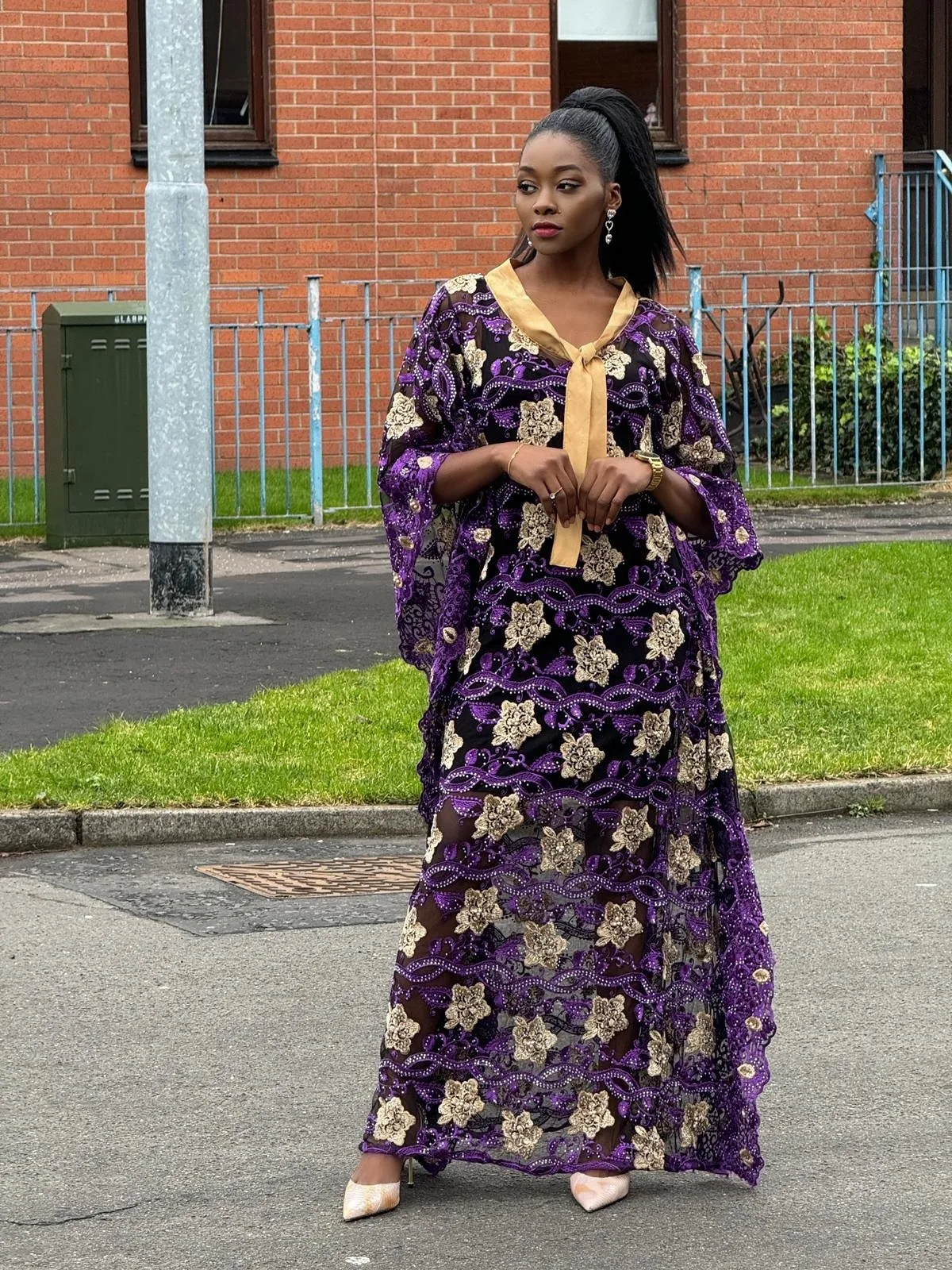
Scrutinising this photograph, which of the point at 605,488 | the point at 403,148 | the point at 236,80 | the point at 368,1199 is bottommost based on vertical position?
the point at 368,1199

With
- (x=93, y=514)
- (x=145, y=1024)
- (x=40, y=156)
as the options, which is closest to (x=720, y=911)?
(x=145, y=1024)

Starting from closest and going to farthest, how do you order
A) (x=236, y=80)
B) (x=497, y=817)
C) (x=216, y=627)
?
(x=497, y=817) → (x=216, y=627) → (x=236, y=80)

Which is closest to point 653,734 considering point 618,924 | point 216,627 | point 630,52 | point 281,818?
point 618,924

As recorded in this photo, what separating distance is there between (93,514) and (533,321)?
1009cm

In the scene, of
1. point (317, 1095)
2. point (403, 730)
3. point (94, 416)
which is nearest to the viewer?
point (317, 1095)

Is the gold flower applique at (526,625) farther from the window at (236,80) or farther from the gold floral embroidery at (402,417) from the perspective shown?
the window at (236,80)

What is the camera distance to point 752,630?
10391 mm

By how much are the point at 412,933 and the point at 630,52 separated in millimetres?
15573

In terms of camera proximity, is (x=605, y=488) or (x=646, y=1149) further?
(x=646, y=1149)

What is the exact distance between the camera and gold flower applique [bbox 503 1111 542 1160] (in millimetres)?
4078

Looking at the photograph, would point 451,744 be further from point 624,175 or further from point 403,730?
point 403,730

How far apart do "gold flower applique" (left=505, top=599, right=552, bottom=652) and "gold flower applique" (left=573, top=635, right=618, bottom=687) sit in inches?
2.6

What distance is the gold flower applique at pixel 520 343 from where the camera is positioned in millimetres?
4039

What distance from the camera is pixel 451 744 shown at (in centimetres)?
411
